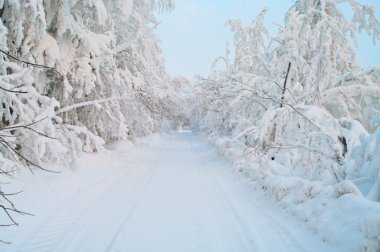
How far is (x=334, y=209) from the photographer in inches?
233

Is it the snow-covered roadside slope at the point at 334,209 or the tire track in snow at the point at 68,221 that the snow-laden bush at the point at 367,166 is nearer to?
the snow-covered roadside slope at the point at 334,209

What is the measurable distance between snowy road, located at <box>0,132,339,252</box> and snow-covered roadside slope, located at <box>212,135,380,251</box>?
0.72 feet

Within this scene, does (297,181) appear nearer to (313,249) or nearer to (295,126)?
(295,126)

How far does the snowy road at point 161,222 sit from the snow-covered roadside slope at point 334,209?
8.7 inches

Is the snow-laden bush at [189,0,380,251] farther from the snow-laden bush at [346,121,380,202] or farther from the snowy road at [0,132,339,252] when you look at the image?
the snowy road at [0,132,339,252]

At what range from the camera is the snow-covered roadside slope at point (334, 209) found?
15.2 ft

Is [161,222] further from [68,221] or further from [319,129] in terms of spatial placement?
[319,129]

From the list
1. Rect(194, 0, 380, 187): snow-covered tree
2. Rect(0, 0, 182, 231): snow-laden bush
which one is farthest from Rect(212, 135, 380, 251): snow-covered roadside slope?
Rect(0, 0, 182, 231): snow-laden bush

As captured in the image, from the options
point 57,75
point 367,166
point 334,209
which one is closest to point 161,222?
point 334,209

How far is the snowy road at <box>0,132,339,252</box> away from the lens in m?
5.19

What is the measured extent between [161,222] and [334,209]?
2.92 meters

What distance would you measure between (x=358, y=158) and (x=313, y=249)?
2.63 m

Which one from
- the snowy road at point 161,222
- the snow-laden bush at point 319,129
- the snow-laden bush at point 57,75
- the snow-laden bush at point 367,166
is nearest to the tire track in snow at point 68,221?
the snowy road at point 161,222

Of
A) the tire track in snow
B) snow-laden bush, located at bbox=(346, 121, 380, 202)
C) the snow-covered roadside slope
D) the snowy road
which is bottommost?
the tire track in snow
